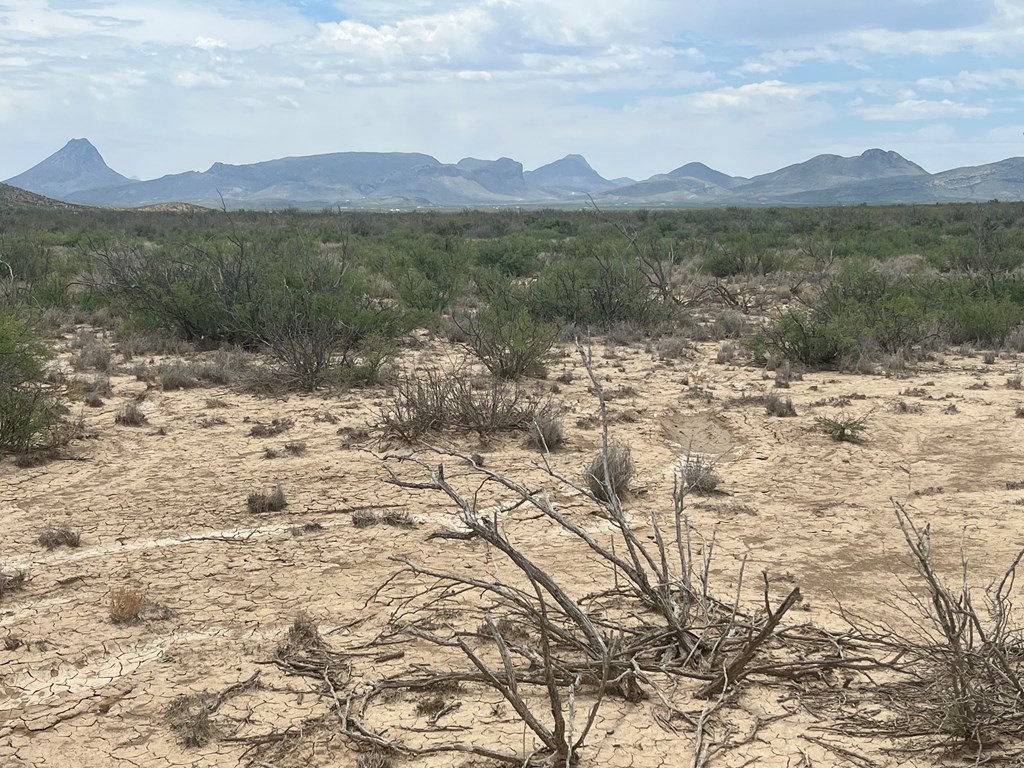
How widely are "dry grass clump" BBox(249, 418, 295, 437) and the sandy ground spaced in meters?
0.16

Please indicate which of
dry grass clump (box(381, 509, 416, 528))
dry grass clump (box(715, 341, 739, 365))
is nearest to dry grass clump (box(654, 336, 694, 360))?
dry grass clump (box(715, 341, 739, 365))

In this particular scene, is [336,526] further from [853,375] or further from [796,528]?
[853,375]

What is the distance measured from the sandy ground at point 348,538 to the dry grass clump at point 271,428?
0.16 m

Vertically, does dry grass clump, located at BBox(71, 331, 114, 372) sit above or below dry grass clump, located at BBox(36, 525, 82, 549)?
above

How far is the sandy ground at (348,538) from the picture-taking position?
13.4 ft

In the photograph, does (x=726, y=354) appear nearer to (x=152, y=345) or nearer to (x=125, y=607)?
(x=152, y=345)

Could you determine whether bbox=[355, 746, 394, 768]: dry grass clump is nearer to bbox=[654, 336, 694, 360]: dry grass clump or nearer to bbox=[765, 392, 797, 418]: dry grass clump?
bbox=[765, 392, 797, 418]: dry grass clump

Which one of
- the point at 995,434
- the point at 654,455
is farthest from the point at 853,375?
the point at 654,455

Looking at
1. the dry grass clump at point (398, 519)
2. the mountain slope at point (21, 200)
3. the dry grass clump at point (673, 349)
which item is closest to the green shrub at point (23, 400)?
the dry grass clump at point (398, 519)

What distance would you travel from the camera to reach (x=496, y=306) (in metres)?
15.2

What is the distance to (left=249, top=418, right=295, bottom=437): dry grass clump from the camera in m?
9.05

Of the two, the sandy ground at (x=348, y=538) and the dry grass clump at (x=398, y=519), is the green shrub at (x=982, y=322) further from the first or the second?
the dry grass clump at (x=398, y=519)

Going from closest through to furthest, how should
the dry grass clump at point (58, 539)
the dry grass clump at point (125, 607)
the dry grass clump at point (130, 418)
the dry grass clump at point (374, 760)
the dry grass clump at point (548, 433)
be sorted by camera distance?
the dry grass clump at point (374, 760), the dry grass clump at point (125, 607), the dry grass clump at point (58, 539), the dry grass clump at point (548, 433), the dry grass clump at point (130, 418)

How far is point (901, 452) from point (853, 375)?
12.4 ft
